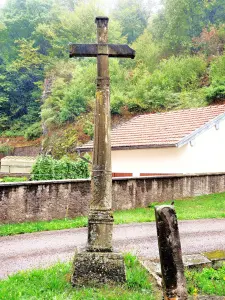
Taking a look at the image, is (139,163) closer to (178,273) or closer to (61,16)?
(178,273)

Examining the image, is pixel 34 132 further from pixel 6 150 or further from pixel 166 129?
pixel 166 129

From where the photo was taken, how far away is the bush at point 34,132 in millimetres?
46062

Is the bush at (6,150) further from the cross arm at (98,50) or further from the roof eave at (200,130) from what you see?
the cross arm at (98,50)

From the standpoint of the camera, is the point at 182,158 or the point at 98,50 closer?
the point at 98,50

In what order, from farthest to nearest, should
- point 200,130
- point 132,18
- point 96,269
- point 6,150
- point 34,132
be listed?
1. point 132,18
2. point 34,132
3. point 6,150
4. point 200,130
5. point 96,269

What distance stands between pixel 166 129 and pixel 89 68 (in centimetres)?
2617

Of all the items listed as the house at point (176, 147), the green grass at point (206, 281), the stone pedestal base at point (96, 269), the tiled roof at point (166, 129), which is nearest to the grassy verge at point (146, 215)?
the house at point (176, 147)

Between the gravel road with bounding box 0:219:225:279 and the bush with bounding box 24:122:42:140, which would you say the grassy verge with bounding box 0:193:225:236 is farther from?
the bush with bounding box 24:122:42:140

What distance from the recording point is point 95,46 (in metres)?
5.95

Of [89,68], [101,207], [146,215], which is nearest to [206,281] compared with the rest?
[101,207]

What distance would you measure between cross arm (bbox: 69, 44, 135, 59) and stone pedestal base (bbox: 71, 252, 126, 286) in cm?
319

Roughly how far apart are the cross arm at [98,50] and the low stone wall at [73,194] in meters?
5.93

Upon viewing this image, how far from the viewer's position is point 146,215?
12.6 meters

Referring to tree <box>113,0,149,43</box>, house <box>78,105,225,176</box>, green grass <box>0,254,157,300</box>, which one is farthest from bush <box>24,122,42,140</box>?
green grass <box>0,254,157,300</box>
